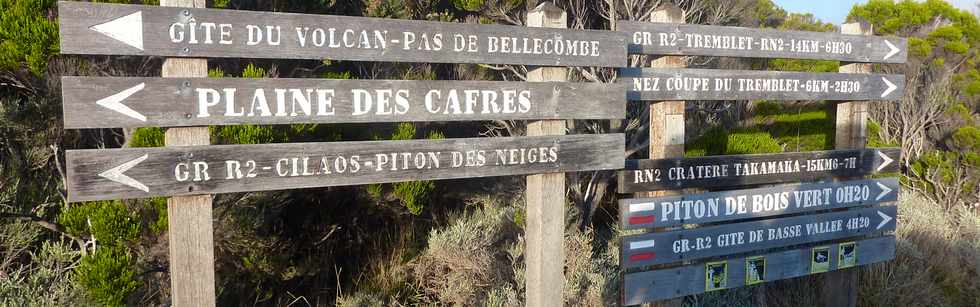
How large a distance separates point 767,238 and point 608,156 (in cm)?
137

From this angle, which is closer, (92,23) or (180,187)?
(92,23)

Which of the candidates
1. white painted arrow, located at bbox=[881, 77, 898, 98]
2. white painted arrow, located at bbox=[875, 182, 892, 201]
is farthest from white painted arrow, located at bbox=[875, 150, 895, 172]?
white painted arrow, located at bbox=[881, 77, 898, 98]

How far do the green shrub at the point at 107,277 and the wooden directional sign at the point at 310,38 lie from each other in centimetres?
216

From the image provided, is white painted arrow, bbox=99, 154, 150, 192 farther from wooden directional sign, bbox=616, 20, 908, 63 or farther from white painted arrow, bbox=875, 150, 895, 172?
white painted arrow, bbox=875, 150, 895, 172

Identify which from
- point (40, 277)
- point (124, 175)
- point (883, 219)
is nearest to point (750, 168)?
point (883, 219)

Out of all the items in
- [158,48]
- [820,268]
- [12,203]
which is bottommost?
[820,268]

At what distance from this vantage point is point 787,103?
805cm

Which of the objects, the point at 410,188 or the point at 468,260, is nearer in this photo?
the point at 468,260

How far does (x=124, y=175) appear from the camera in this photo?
108 inches

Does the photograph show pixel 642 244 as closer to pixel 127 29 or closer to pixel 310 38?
pixel 310 38

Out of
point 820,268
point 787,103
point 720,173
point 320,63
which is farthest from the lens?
point 787,103

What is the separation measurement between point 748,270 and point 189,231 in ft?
10.2

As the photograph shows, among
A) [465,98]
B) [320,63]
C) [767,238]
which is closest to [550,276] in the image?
[465,98]

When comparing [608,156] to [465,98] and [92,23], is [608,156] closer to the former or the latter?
[465,98]
